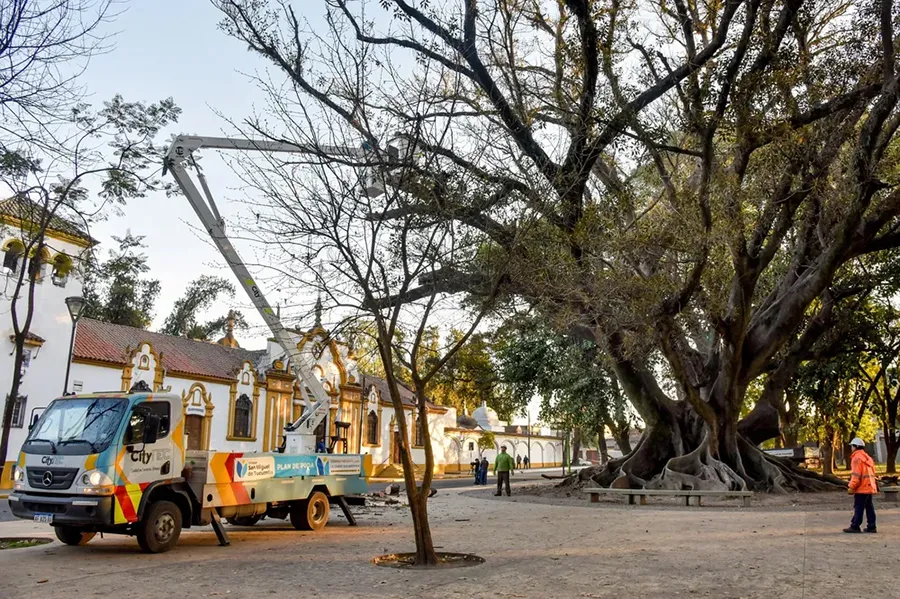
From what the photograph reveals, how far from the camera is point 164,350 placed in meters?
34.3

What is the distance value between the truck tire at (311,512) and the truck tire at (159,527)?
9.14ft

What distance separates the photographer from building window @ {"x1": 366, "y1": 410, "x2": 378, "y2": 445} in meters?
45.3

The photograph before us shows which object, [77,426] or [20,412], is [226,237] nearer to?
[77,426]

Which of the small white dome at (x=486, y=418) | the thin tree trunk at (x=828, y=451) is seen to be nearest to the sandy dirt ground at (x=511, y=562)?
the thin tree trunk at (x=828, y=451)

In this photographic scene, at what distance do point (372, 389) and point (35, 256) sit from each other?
3427cm

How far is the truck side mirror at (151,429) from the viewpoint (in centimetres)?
1022

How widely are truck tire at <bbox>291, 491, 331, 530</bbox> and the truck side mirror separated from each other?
338 centimetres

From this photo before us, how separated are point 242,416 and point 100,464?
28481 mm

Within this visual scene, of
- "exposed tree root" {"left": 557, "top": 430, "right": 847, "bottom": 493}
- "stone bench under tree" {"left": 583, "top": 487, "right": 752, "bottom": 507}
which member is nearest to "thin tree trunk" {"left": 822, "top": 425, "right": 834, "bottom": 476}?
"exposed tree root" {"left": 557, "top": 430, "right": 847, "bottom": 493}

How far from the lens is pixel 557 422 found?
3581 centimetres

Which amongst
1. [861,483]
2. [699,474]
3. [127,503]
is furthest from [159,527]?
[699,474]

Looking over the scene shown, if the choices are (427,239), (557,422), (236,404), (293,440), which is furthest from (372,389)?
(427,239)

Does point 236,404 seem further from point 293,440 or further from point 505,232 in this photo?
point 505,232

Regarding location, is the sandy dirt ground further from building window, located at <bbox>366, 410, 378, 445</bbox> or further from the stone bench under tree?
building window, located at <bbox>366, 410, 378, 445</bbox>
